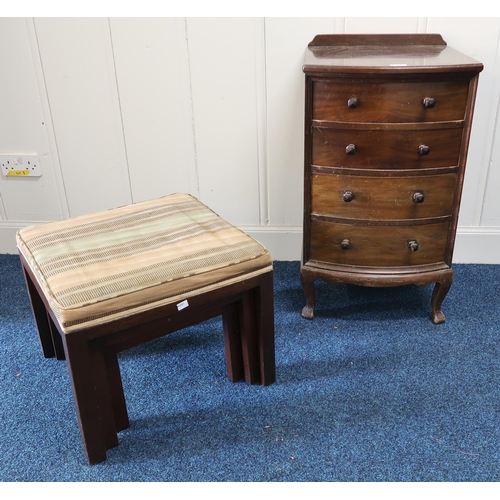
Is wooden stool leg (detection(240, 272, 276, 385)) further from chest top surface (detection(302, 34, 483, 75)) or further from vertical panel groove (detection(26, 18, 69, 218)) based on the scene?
vertical panel groove (detection(26, 18, 69, 218))

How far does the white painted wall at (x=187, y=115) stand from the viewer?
2.07 meters

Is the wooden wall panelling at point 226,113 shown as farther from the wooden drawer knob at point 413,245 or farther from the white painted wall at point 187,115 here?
the wooden drawer knob at point 413,245

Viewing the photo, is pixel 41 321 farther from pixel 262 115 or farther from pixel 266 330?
pixel 262 115

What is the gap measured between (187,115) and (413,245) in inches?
39.7

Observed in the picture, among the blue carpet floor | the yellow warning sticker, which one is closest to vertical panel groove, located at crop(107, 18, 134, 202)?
the yellow warning sticker

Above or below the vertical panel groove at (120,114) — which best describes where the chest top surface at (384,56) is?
above

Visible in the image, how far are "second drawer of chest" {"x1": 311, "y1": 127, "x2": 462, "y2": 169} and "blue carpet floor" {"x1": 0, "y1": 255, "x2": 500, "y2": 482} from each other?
58 cm

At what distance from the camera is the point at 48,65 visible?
218 cm

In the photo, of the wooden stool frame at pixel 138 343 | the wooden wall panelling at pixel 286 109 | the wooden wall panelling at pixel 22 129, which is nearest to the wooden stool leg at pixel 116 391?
the wooden stool frame at pixel 138 343

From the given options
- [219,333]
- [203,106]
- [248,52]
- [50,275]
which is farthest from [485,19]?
[50,275]

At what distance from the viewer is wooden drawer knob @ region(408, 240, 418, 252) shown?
1.84 metres

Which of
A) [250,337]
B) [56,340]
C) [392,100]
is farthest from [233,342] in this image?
[392,100]

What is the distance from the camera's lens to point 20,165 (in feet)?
7.81

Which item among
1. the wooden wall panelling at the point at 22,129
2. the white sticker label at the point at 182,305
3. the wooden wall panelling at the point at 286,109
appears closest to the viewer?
the white sticker label at the point at 182,305
